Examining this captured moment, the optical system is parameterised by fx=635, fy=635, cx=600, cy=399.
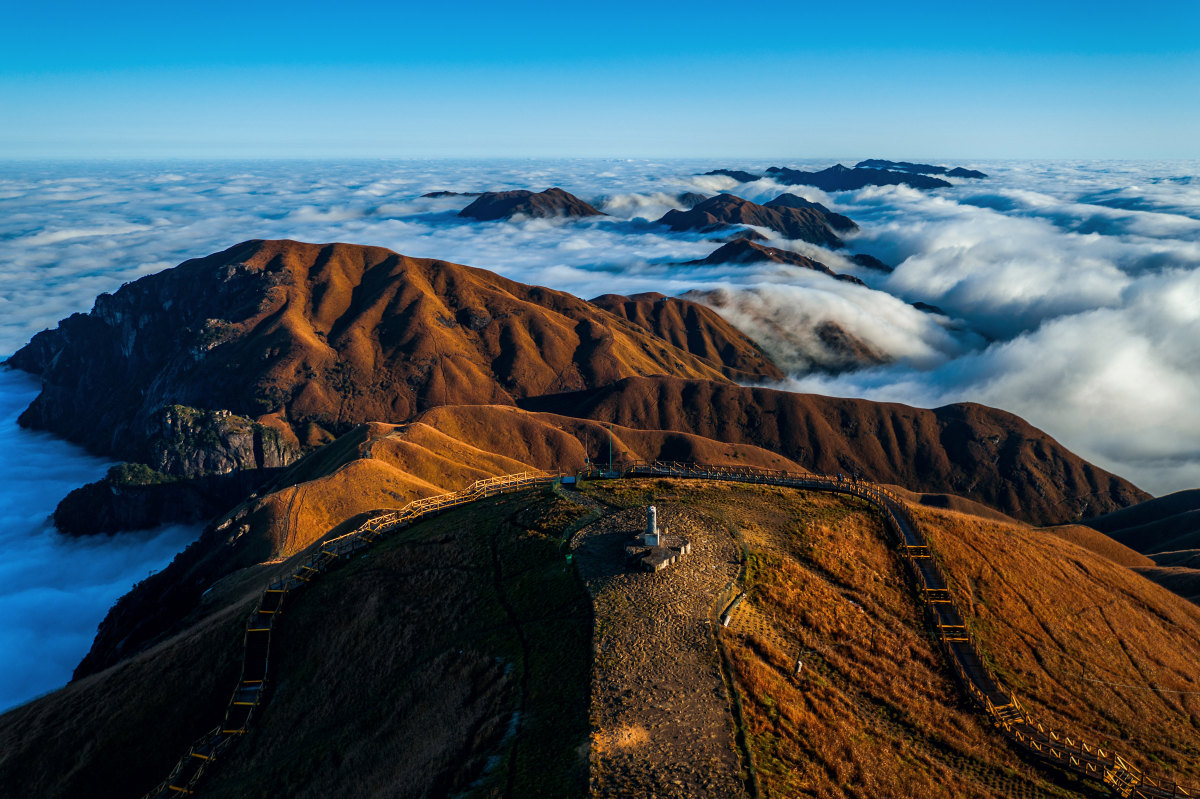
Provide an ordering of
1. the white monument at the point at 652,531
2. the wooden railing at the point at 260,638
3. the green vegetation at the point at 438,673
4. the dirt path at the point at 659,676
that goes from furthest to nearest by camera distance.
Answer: the white monument at the point at 652,531 < the wooden railing at the point at 260,638 < the green vegetation at the point at 438,673 < the dirt path at the point at 659,676

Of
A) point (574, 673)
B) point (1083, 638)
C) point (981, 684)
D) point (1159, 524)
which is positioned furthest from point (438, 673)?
point (1159, 524)

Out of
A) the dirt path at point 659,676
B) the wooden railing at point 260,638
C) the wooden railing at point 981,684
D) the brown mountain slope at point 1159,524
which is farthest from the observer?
the brown mountain slope at point 1159,524

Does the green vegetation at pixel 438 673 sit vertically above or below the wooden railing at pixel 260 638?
above

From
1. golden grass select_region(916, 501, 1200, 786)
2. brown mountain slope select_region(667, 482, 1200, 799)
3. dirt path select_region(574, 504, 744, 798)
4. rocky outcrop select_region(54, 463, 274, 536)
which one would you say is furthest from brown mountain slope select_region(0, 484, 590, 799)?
rocky outcrop select_region(54, 463, 274, 536)

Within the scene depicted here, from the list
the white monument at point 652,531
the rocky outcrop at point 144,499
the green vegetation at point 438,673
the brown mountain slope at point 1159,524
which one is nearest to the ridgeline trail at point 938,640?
the green vegetation at point 438,673

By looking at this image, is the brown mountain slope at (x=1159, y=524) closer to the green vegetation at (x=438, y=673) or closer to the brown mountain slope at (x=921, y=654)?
the brown mountain slope at (x=921, y=654)
